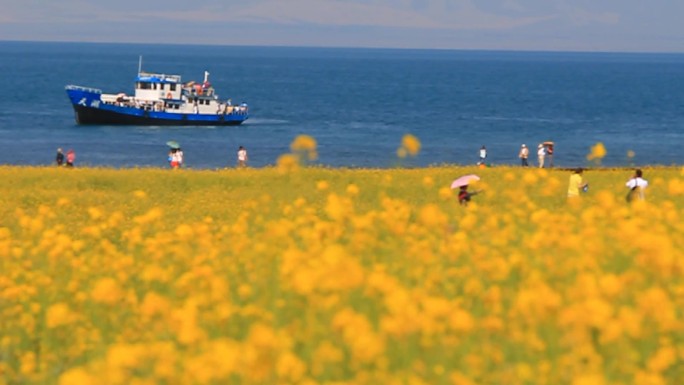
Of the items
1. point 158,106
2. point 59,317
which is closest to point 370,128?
point 158,106

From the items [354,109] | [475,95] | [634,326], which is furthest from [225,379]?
[475,95]

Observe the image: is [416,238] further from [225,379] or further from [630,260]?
[225,379]

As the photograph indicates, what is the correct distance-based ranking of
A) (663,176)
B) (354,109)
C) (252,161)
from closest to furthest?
(663,176)
(252,161)
(354,109)

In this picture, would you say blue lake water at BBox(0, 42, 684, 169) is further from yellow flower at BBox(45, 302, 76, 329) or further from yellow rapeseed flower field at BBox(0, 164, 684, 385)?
yellow flower at BBox(45, 302, 76, 329)

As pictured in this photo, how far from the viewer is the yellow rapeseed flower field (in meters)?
6.30

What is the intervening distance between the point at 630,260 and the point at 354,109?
103183 mm

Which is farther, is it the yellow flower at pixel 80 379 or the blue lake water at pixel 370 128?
the blue lake water at pixel 370 128

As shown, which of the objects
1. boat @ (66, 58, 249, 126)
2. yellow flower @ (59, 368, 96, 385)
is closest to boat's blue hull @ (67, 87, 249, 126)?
boat @ (66, 58, 249, 126)

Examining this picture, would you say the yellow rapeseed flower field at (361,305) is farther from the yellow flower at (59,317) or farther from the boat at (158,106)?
the boat at (158,106)

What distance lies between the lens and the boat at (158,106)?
81500mm

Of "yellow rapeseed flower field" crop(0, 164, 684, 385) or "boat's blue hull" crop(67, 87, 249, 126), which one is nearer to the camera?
"yellow rapeseed flower field" crop(0, 164, 684, 385)

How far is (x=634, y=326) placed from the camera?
629cm

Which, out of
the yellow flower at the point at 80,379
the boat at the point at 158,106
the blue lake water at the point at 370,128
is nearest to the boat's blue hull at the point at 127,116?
the boat at the point at 158,106

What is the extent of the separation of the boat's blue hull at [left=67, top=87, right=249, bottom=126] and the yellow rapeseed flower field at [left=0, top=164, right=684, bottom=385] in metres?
69.7
